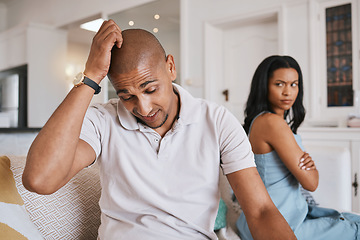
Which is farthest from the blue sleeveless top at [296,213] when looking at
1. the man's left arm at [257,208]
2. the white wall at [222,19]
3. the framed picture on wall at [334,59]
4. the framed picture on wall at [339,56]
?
the white wall at [222,19]

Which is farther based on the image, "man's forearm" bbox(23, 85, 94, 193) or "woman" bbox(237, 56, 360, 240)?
"woman" bbox(237, 56, 360, 240)

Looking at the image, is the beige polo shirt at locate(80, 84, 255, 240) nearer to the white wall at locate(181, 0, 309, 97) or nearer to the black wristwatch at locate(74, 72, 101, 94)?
the black wristwatch at locate(74, 72, 101, 94)

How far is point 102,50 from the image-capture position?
3.31ft

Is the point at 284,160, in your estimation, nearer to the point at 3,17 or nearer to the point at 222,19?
the point at 222,19

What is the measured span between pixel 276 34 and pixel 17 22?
19.4ft

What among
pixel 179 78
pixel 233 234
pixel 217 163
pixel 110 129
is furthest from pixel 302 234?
pixel 179 78

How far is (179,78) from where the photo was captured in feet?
15.5

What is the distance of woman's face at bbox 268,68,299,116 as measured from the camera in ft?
5.72

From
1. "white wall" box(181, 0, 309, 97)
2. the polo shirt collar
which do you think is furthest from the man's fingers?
"white wall" box(181, 0, 309, 97)

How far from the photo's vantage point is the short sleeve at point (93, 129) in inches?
42.0

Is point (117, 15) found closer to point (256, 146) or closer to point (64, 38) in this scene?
point (64, 38)

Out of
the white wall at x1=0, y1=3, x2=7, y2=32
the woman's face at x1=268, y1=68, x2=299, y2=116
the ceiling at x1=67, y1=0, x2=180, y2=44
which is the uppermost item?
the white wall at x1=0, y1=3, x2=7, y2=32

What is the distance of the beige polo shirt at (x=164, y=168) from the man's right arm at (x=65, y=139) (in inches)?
4.1

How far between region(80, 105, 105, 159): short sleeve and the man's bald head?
15cm
